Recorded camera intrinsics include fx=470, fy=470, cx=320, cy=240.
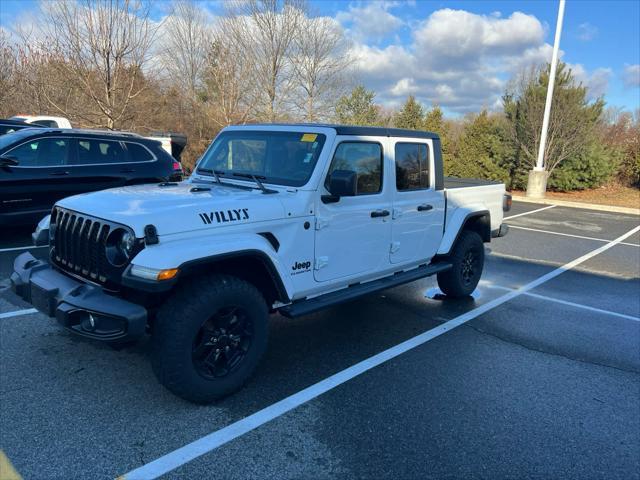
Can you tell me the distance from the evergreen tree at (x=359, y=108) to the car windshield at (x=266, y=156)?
69.2 feet

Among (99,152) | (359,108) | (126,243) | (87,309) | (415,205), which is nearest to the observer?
(87,309)

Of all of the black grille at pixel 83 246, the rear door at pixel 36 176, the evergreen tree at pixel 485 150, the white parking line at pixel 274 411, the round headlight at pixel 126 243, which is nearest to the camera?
the white parking line at pixel 274 411

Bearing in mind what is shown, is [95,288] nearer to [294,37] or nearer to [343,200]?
[343,200]

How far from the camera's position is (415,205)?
4.77 metres

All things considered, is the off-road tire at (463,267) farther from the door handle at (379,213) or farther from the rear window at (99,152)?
the rear window at (99,152)

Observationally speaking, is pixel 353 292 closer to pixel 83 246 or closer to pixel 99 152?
pixel 83 246

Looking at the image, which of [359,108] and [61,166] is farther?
[359,108]

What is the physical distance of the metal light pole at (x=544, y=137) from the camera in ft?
57.3

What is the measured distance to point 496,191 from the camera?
616 cm

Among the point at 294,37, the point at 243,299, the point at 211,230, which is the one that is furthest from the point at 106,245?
the point at 294,37

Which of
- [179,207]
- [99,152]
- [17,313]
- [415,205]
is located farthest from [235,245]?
[99,152]

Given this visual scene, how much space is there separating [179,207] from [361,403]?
186cm

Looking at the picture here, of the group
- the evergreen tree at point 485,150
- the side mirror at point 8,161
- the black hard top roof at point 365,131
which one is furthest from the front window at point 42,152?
the evergreen tree at point 485,150

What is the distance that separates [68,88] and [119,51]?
3522mm
